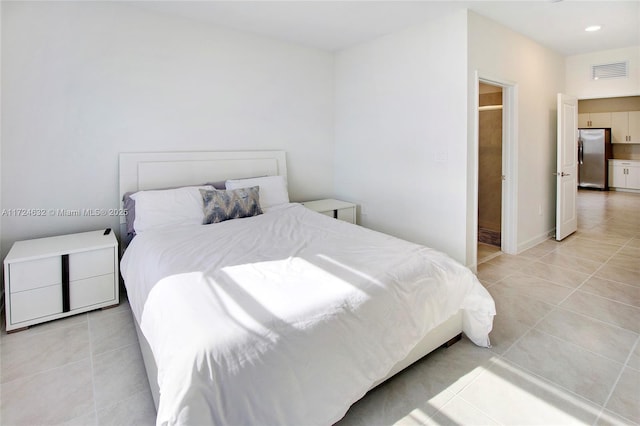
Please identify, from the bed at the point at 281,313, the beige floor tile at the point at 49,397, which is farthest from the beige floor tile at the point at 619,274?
the beige floor tile at the point at 49,397

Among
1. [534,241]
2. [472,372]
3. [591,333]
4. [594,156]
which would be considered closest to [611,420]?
[472,372]

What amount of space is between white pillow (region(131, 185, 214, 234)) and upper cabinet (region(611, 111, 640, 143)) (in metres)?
10.2

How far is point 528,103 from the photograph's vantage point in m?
4.16

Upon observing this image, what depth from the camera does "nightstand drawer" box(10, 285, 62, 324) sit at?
2461 millimetres

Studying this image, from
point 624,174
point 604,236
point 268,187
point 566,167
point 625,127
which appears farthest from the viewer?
point 624,174

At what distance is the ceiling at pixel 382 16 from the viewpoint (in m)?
3.13

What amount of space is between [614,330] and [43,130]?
181 inches

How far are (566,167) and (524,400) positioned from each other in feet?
13.1

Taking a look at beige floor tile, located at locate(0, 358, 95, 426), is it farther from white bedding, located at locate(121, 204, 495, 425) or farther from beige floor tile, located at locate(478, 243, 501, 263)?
beige floor tile, located at locate(478, 243, 501, 263)

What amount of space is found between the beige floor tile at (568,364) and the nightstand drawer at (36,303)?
3138 millimetres

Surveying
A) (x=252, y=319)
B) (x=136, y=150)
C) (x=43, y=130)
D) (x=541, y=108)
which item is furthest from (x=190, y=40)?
(x=541, y=108)

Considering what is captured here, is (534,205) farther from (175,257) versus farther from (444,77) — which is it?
(175,257)

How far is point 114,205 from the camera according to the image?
129 inches

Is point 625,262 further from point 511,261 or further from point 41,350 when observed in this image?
point 41,350
